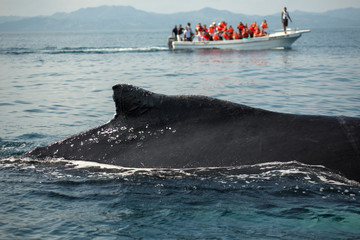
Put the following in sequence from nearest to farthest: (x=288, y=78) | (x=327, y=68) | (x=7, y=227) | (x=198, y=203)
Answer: (x=7, y=227)
(x=198, y=203)
(x=288, y=78)
(x=327, y=68)

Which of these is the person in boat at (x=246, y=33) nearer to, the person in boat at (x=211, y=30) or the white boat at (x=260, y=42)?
the white boat at (x=260, y=42)

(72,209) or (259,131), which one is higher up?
(259,131)

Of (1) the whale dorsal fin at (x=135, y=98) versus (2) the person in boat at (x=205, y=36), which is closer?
(1) the whale dorsal fin at (x=135, y=98)

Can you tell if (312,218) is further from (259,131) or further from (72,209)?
(72,209)

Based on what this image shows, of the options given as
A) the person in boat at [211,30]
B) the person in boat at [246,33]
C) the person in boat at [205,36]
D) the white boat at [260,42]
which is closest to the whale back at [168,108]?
the white boat at [260,42]

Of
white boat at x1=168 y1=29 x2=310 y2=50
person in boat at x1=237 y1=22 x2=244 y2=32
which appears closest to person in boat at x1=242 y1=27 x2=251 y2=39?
person in boat at x1=237 y1=22 x2=244 y2=32

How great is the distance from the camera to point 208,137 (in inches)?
211

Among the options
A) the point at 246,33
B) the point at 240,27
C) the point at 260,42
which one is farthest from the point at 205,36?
the point at 260,42

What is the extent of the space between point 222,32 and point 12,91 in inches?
1264

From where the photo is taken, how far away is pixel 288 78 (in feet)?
72.0

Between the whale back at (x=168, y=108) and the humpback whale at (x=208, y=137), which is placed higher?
the whale back at (x=168, y=108)

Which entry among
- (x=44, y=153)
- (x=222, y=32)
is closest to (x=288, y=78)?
(x=44, y=153)

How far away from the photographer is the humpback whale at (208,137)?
4926 mm

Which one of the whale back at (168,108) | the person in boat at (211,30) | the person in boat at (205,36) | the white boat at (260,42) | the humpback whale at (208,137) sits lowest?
the humpback whale at (208,137)
